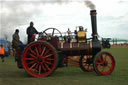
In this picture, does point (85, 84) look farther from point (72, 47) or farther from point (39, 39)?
point (39, 39)

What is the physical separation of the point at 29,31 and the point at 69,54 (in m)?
1.56

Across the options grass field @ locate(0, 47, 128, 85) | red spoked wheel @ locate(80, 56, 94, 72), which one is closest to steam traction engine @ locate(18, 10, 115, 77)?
grass field @ locate(0, 47, 128, 85)

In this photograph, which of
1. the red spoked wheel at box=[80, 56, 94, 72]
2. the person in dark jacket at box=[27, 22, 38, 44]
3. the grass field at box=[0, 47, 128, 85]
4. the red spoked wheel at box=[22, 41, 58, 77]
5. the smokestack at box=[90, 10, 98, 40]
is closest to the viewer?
the grass field at box=[0, 47, 128, 85]

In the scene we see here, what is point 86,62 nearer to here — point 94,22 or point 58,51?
point 58,51

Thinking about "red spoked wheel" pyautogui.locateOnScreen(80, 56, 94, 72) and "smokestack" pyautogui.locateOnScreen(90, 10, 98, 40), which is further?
"red spoked wheel" pyautogui.locateOnScreen(80, 56, 94, 72)

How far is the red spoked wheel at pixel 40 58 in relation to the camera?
525cm

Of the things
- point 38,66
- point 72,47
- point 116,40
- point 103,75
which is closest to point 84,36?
point 72,47

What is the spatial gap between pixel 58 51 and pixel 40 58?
1.93 feet

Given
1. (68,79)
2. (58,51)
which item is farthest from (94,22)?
(68,79)

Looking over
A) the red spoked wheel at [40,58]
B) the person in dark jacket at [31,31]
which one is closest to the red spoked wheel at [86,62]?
the red spoked wheel at [40,58]

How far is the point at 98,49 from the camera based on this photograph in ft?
18.9

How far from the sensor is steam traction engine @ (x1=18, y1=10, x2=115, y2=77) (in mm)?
5292

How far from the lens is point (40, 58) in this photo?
17.4ft

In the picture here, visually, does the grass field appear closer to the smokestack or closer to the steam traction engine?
the steam traction engine
